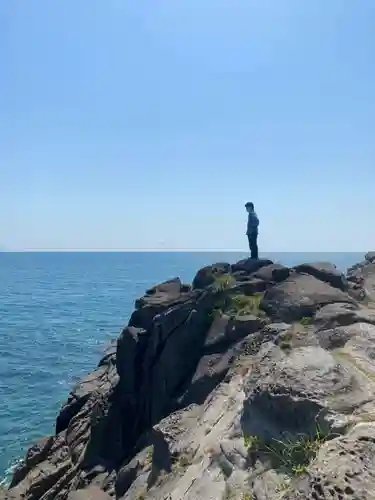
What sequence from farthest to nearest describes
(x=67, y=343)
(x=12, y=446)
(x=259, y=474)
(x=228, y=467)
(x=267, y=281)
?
1. (x=67, y=343)
2. (x=12, y=446)
3. (x=267, y=281)
4. (x=228, y=467)
5. (x=259, y=474)

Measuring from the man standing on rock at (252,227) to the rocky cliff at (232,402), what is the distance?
39.4 inches

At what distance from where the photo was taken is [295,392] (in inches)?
318

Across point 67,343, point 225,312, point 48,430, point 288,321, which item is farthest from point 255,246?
point 67,343

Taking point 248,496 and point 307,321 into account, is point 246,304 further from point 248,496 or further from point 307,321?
point 248,496

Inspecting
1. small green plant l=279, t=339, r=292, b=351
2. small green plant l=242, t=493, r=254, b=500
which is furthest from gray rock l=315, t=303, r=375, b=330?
small green plant l=242, t=493, r=254, b=500

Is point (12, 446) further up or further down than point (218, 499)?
further down

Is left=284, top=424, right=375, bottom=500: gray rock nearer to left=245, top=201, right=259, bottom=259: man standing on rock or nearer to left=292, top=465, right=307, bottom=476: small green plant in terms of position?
left=292, top=465, right=307, bottom=476: small green plant

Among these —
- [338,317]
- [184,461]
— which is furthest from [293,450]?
[338,317]

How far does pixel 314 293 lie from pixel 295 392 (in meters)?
8.21

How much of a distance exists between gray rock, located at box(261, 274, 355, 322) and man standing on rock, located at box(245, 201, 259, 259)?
175 inches

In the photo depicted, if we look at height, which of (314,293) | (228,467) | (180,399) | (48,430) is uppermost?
(314,293)

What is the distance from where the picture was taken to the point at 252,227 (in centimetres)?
2117

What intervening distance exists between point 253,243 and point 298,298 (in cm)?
667

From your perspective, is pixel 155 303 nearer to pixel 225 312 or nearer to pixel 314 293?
pixel 225 312
